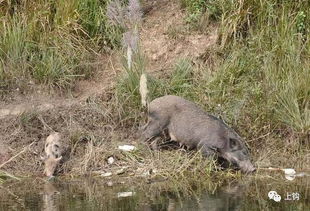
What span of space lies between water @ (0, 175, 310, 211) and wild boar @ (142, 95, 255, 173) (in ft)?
1.45

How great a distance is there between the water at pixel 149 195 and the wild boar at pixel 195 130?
44 centimetres

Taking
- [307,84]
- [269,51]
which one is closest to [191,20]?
[269,51]

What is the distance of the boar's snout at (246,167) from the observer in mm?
10984

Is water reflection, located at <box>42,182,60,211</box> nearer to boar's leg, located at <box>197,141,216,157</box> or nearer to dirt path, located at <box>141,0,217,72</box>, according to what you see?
boar's leg, located at <box>197,141,216,157</box>

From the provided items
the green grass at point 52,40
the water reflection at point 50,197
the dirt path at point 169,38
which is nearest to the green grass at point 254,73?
the dirt path at point 169,38

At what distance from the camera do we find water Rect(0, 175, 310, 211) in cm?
945

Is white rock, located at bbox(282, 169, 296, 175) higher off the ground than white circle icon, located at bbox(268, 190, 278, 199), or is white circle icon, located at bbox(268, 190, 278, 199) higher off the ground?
white circle icon, located at bbox(268, 190, 278, 199)

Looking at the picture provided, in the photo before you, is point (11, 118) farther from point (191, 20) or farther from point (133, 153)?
point (191, 20)

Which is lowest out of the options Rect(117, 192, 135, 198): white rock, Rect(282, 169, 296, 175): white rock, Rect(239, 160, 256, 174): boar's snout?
Rect(282, 169, 296, 175): white rock

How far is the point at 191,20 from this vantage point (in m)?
13.5

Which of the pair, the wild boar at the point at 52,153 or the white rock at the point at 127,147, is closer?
the wild boar at the point at 52,153

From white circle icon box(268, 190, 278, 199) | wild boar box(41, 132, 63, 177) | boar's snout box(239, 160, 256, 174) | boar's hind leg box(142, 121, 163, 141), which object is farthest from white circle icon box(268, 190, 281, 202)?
wild boar box(41, 132, 63, 177)

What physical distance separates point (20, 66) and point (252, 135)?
11.0 feet

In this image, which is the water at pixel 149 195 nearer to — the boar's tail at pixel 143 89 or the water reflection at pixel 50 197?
the water reflection at pixel 50 197
